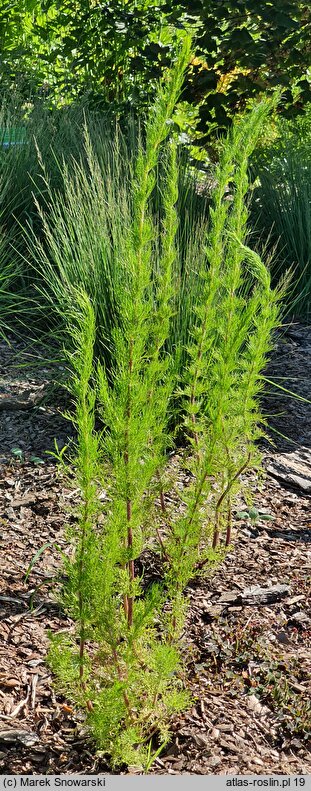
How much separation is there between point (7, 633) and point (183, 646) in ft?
1.69

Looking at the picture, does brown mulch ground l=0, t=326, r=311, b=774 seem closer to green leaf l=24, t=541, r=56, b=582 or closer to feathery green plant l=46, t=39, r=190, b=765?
green leaf l=24, t=541, r=56, b=582

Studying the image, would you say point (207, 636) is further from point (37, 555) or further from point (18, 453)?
point (18, 453)

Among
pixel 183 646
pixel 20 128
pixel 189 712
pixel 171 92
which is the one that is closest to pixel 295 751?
pixel 189 712

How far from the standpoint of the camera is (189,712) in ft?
7.80

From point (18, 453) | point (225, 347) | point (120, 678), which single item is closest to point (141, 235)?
point (225, 347)

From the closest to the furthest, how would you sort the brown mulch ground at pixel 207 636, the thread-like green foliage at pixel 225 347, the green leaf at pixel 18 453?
the brown mulch ground at pixel 207 636
the thread-like green foliage at pixel 225 347
the green leaf at pixel 18 453

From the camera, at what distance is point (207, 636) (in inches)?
105

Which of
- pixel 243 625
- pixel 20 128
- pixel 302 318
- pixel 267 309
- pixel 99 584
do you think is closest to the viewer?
pixel 99 584

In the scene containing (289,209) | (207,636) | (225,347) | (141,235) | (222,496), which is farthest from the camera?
(289,209)

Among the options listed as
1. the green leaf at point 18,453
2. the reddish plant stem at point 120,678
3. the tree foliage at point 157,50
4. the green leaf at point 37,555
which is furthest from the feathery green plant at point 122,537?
the tree foliage at point 157,50

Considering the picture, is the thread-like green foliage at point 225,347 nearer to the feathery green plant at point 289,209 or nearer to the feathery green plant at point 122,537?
the feathery green plant at point 122,537

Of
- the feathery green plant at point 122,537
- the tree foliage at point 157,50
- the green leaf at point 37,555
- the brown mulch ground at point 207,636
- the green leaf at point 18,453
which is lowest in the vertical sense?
the brown mulch ground at point 207,636

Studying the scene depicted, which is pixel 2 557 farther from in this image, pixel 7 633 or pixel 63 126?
pixel 63 126

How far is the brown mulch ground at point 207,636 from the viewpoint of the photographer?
2250 millimetres
